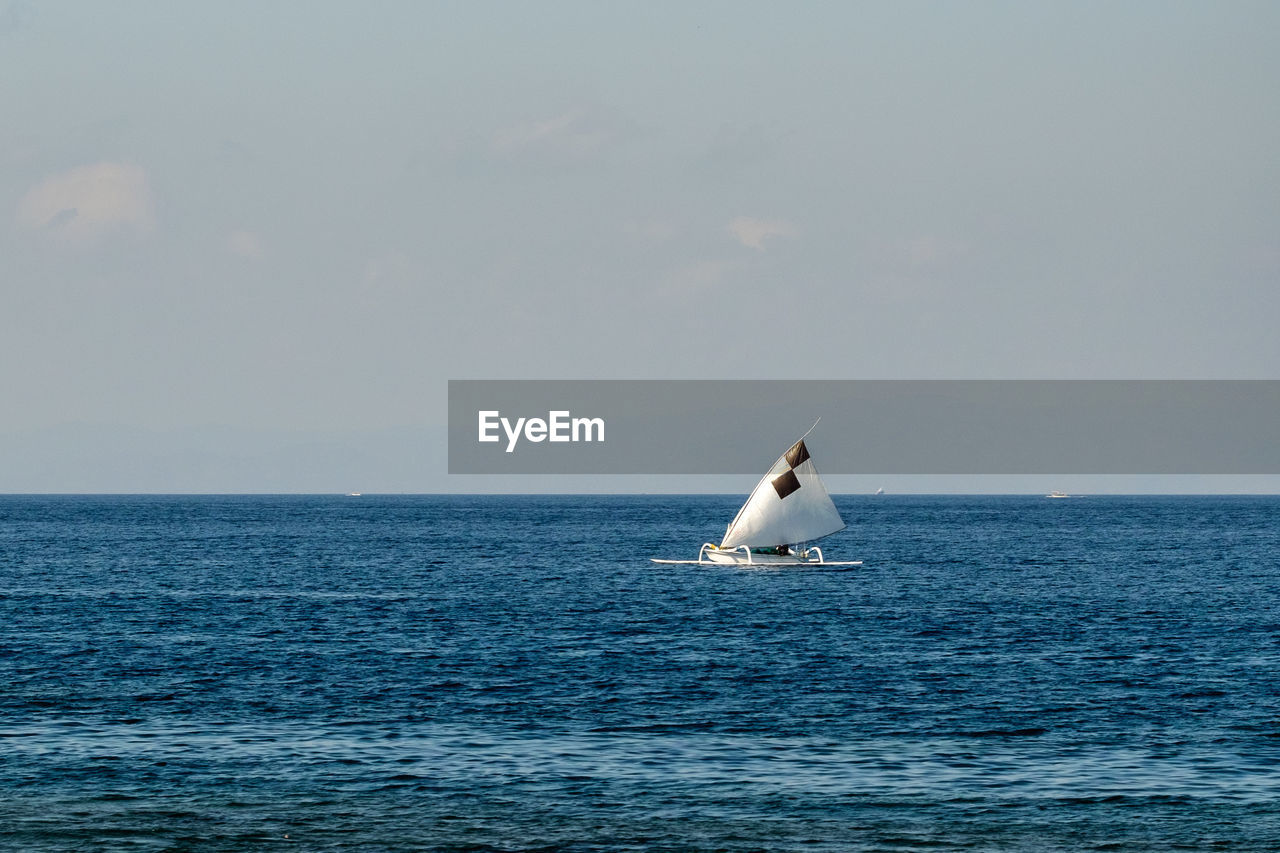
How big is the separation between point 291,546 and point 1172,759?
5936 inches

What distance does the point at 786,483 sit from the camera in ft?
398

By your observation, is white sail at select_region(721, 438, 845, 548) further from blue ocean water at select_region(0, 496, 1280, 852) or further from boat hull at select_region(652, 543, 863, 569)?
blue ocean water at select_region(0, 496, 1280, 852)

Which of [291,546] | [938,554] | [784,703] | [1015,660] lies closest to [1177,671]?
[1015,660]

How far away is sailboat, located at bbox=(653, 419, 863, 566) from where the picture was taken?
12138 cm

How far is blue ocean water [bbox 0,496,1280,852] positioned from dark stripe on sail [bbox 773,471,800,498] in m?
23.1

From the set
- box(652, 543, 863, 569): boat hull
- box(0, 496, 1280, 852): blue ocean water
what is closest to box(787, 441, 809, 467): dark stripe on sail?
box(652, 543, 863, 569): boat hull

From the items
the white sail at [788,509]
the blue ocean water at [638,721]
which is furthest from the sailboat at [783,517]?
the blue ocean water at [638,721]

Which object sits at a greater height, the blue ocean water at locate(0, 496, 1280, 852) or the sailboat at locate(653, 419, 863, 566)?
the sailboat at locate(653, 419, 863, 566)

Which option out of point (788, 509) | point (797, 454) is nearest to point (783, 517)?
point (788, 509)

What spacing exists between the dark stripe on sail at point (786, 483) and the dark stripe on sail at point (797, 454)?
3.02ft

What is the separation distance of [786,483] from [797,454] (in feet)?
8.64

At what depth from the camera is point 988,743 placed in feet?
141

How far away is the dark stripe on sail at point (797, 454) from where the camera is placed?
393 ft

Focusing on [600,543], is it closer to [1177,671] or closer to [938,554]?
Result: [938,554]
